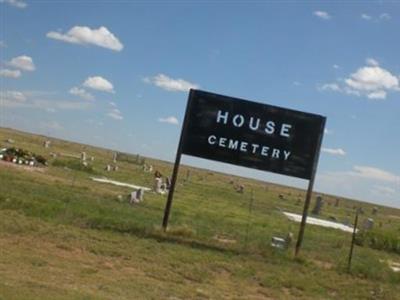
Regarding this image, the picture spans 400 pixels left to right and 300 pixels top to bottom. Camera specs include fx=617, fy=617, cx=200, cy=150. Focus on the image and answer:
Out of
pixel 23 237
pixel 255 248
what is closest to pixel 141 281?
pixel 23 237

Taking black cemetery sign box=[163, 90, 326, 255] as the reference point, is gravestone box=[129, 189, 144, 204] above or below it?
below

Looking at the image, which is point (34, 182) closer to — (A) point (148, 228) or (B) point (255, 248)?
(A) point (148, 228)

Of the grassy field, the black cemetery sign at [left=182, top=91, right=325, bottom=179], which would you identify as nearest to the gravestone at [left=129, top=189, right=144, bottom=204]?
the grassy field

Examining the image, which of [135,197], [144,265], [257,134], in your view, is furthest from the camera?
[135,197]

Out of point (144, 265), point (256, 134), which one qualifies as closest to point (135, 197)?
point (256, 134)

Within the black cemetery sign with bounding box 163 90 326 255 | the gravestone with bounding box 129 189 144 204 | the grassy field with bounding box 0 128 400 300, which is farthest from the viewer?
the gravestone with bounding box 129 189 144 204

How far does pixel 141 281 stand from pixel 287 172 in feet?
25.8

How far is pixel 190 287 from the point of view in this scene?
1127cm

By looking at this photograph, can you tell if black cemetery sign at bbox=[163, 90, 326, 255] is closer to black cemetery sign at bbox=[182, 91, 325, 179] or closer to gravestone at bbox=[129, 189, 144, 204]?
black cemetery sign at bbox=[182, 91, 325, 179]

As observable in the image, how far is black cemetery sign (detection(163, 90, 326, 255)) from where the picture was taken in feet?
58.3

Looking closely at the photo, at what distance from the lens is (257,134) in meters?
17.8

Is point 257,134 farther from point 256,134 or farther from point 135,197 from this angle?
point 135,197

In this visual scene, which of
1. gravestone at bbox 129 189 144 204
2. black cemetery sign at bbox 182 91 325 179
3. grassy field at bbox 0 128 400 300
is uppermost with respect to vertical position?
black cemetery sign at bbox 182 91 325 179

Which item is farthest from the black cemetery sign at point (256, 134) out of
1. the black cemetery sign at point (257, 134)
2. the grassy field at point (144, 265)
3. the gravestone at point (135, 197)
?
the gravestone at point (135, 197)
